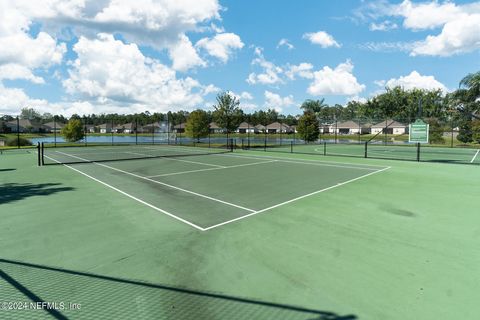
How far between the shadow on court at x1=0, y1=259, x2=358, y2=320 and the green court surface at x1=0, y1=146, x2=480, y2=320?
0.01 m

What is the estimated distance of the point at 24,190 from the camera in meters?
9.55

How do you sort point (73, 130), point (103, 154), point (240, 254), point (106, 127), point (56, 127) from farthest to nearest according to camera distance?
point (106, 127), point (56, 127), point (73, 130), point (103, 154), point (240, 254)

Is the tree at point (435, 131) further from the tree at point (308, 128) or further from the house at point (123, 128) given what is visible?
the house at point (123, 128)

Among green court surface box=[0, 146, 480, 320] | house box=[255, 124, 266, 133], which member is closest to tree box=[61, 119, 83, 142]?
green court surface box=[0, 146, 480, 320]

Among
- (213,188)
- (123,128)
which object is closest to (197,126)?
(213,188)

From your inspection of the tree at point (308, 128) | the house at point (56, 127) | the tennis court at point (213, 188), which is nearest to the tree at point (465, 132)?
the tree at point (308, 128)

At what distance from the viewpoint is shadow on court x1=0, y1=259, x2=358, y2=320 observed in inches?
126

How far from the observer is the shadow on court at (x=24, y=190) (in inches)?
335

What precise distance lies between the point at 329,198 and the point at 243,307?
19.2ft

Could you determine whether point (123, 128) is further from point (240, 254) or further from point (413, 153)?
point (240, 254)

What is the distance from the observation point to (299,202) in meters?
8.05

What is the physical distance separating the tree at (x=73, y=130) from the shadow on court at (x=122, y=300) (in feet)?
125

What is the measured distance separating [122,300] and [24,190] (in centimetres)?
833

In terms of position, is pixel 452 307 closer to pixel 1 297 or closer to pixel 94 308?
pixel 94 308
